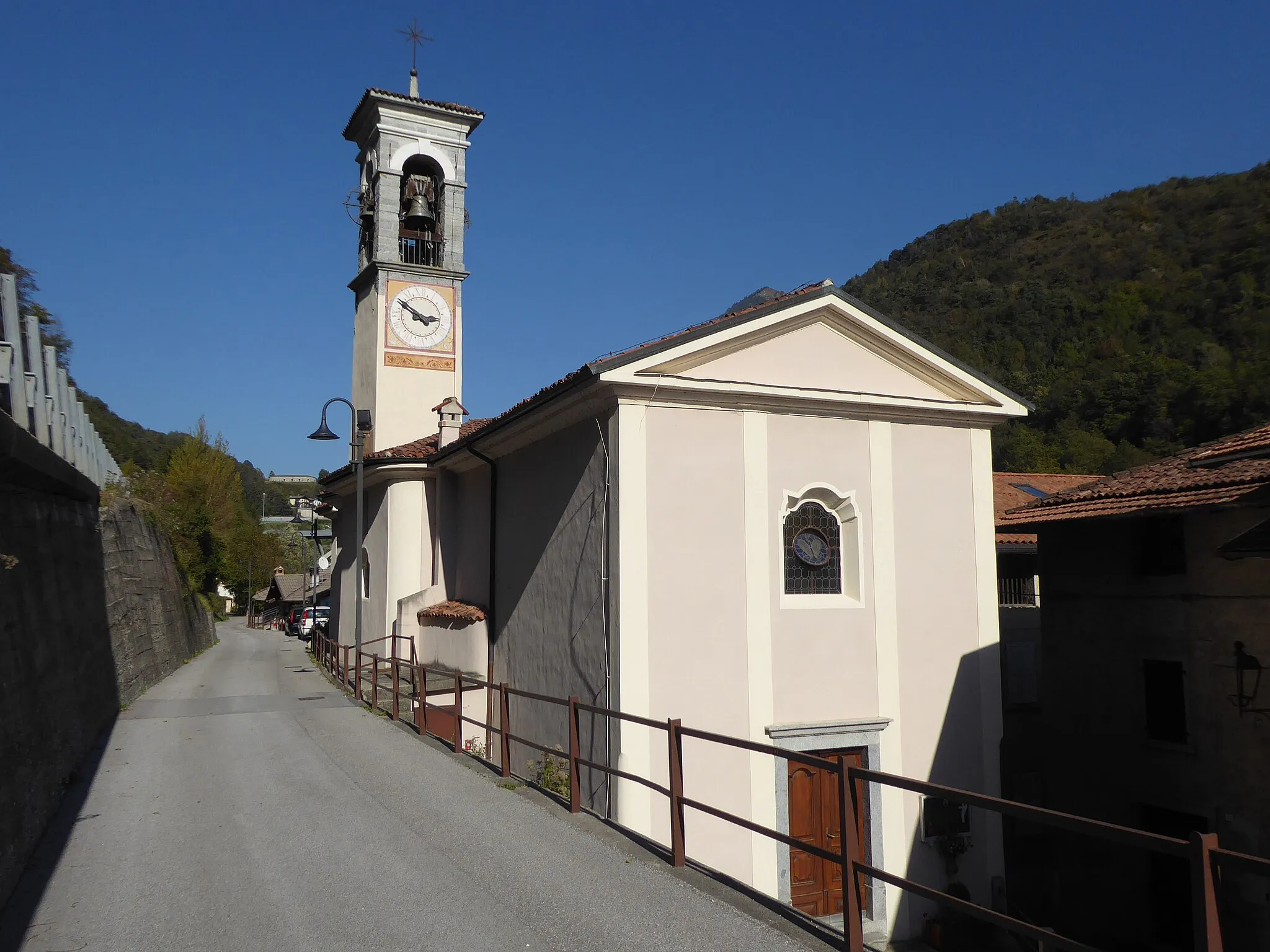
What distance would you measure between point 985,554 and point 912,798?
319 centimetres

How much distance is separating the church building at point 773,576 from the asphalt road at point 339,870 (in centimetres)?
212

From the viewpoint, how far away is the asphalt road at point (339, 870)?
5.29m

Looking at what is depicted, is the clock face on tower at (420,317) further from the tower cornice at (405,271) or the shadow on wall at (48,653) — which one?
the shadow on wall at (48,653)

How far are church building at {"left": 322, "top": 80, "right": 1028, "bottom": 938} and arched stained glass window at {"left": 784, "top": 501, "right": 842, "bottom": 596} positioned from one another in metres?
0.03

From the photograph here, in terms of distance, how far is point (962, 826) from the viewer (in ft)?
38.5

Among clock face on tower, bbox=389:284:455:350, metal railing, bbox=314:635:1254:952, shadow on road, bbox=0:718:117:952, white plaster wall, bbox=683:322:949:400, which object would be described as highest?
clock face on tower, bbox=389:284:455:350

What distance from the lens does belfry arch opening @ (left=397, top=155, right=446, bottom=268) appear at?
24.3 m

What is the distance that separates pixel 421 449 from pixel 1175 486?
1334cm

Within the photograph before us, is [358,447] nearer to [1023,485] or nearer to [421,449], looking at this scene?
[421,449]

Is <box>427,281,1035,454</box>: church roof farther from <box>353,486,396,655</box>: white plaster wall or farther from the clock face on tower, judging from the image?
the clock face on tower

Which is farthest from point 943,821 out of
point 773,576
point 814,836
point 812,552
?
point 773,576

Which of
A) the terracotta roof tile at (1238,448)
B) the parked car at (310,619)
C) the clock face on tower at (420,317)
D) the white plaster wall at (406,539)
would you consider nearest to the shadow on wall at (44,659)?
the white plaster wall at (406,539)

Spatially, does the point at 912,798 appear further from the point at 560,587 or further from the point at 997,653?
the point at 560,587

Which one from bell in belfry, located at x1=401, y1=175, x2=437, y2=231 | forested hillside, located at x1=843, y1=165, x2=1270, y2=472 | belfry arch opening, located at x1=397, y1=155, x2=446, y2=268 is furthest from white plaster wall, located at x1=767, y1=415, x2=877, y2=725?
forested hillside, located at x1=843, y1=165, x2=1270, y2=472
